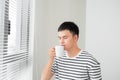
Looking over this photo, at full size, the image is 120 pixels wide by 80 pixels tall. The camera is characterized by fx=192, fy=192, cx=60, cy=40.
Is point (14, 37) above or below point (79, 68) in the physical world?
above

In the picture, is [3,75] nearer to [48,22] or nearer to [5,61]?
[5,61]

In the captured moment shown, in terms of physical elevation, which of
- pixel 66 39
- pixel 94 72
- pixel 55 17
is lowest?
pixel 94 72

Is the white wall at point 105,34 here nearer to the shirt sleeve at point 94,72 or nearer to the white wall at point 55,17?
the white wall at point 55,17

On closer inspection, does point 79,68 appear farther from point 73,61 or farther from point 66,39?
point 66,39

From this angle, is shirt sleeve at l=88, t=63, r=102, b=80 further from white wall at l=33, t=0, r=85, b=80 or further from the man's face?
white wall at l=33, t=0, r=85, b=80

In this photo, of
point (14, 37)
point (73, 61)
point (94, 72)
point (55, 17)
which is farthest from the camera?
point (55, 17)

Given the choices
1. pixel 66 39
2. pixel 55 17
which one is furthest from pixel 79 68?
pixel 55 17

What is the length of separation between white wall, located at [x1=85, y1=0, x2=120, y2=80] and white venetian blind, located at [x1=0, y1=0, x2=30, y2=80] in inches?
27.2

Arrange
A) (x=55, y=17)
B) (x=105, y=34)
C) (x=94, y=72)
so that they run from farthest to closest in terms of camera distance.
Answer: (x=55, y=17)
(x=105, y=34)
(x=94, y=72)

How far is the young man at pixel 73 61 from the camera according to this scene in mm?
1494

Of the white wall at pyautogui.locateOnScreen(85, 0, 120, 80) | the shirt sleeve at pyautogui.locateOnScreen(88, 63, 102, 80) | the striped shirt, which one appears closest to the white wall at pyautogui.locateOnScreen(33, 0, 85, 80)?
the white wall at pyautogui.locateOnScreen(85, 0, 120, 80)

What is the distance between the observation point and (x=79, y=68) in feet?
5.06

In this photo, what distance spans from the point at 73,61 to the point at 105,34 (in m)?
0.65

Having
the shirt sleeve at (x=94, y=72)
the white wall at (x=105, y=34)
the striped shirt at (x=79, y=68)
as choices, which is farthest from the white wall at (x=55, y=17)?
the shirt sleeve at (x=94, y=72)
